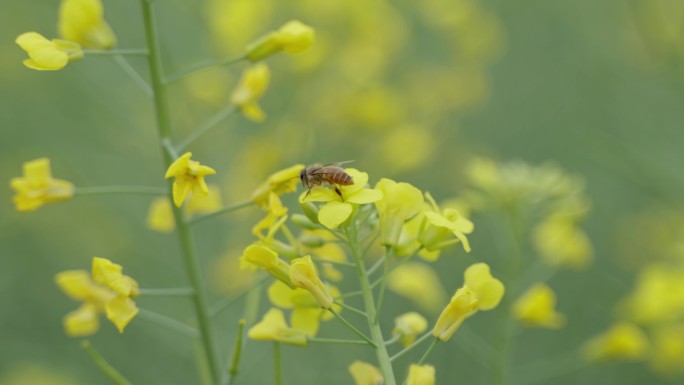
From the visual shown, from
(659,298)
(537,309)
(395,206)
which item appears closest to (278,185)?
(395,206)

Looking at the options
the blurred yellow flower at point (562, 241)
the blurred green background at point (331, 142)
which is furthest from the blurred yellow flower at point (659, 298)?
the blurred green background at point (331, 142)

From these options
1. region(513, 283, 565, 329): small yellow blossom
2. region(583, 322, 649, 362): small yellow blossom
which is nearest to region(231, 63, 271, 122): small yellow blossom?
region(513, 283, 565, 329): small yellow blossom

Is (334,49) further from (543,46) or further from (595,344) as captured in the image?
(543,46)

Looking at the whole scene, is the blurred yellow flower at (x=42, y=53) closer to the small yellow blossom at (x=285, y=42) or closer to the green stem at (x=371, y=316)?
the small yellow blossom at (x=285, y=42)

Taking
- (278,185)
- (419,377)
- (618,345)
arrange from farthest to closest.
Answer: (618,345)
(278,185)
(419,377)

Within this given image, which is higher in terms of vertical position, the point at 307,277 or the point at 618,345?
the point at 618,345

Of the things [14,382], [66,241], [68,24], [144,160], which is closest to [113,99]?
[144,160]

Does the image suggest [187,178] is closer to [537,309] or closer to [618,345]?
[537,309]
